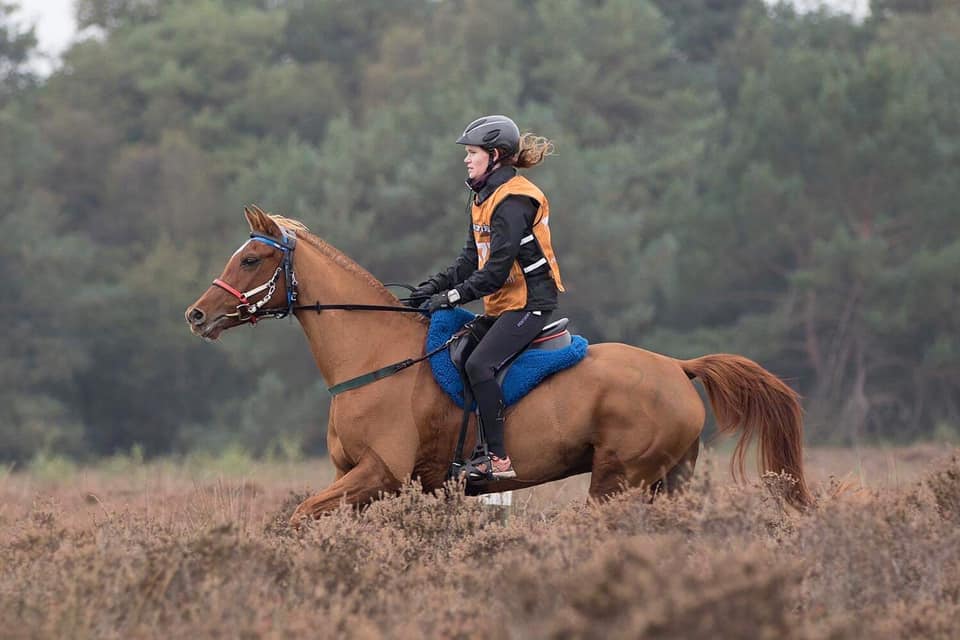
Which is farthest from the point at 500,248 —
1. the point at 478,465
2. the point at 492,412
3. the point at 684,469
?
the point at 684,469

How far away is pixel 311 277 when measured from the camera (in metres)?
8.94

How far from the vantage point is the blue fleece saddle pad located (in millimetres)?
8562

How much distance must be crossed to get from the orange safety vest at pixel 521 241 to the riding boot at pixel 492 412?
49cm

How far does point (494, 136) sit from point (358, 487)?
222 cm

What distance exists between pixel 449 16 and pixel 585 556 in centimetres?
→ 5403

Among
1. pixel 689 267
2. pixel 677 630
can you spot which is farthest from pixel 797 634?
pixel 689 267

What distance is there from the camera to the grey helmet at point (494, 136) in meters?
8.70

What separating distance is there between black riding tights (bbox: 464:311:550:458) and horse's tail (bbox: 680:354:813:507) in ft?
3.85

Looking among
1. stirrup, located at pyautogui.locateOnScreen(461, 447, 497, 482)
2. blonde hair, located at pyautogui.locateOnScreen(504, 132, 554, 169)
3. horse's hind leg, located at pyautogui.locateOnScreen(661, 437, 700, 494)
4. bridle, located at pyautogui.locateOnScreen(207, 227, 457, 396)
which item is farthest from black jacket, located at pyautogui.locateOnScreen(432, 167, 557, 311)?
horse's hind leg, located at pyautogui.locateOnScreen(661, 437, 700, 494)

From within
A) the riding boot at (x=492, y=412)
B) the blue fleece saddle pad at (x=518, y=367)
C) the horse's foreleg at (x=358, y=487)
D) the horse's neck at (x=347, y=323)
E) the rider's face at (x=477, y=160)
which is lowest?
the horse's foreleg at (x=358, y=487)

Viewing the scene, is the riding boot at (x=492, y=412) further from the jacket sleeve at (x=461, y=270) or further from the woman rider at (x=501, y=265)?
the jacket sleeve at (x=461, y=270)

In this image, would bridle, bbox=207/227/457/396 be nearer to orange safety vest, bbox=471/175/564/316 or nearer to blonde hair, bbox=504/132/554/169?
orange safety vest, bbox=471/175/564/316

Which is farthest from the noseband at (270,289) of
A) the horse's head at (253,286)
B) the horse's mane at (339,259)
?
the horse's mane at (339,259)

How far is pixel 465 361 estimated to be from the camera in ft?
28.2
